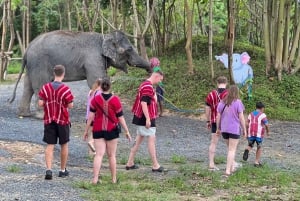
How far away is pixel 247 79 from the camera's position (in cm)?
1798

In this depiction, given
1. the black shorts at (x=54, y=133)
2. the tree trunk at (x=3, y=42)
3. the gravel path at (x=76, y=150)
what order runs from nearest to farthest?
1. the gravel path at (x=76, y=150)
2. the black shorts at (x=54, y=133)
3. the tree trunk at (x=3, y=42)

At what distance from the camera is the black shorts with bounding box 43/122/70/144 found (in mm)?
8602

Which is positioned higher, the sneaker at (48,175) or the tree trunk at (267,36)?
the tree trunk at (267,36)

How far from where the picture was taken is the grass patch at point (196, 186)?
8.02m

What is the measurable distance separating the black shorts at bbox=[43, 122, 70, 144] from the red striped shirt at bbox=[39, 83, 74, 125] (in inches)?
3.8

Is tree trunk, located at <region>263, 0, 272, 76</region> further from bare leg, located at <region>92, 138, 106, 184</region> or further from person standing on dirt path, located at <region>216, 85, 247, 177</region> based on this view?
bare leg, located at <region>92, 138, 106, 184</region>

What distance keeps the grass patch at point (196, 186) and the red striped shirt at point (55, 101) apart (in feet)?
3.26

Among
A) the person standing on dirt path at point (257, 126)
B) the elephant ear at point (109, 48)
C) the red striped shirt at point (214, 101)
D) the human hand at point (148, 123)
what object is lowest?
the person standing on dirt path at point (257, 126)

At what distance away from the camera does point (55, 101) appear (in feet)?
27.8

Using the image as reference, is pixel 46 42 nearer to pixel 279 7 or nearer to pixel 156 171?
pixel 156 171

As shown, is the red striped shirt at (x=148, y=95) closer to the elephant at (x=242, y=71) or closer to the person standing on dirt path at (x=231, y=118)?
the person standing on dirt path at (x=231, y=118)

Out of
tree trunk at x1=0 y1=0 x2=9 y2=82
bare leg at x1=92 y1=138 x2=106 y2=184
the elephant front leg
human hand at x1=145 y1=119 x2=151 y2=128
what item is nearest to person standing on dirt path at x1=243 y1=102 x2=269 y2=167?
human hand at x1=145 y1=119 x2=151 y2=128

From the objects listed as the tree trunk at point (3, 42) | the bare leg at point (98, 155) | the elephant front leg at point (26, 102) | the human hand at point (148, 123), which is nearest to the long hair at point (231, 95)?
the human hand at point (148, 123)

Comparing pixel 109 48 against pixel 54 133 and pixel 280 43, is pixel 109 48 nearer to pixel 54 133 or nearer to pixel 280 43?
pixel 54 133
